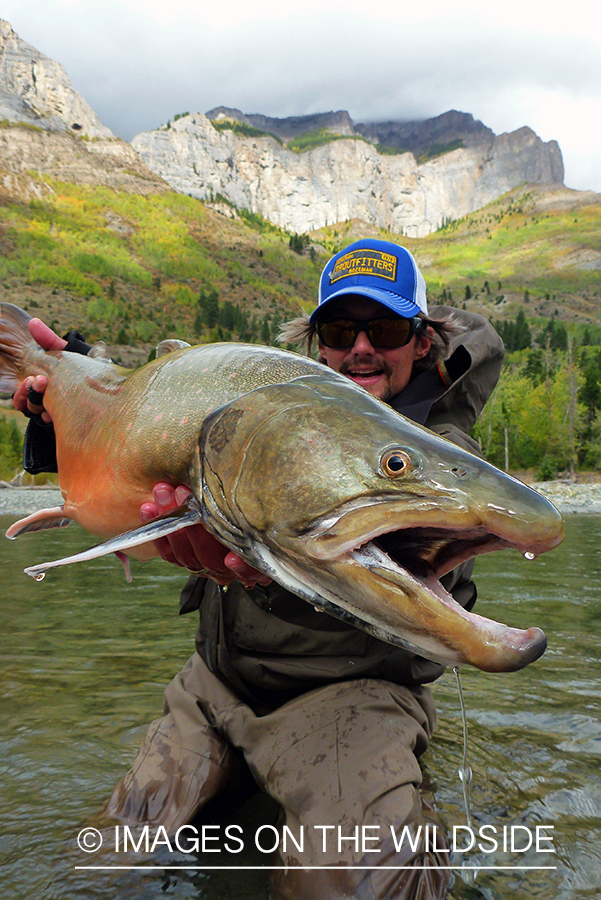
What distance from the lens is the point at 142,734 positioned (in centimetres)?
295

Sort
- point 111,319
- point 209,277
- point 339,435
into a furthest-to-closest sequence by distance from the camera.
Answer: point 209,277 < point 111,319 < point 339,435

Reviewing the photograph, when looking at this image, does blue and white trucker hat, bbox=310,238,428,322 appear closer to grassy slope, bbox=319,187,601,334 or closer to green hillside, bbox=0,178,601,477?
green hillside, bbox=0,178,601,477

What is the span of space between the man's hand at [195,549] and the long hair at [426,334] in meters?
1.48

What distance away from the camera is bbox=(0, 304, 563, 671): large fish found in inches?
48.8

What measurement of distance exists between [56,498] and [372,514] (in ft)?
77.8

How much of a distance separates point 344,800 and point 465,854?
55cm

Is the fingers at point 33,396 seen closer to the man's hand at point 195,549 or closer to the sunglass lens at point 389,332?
the man's hand at point 195,549

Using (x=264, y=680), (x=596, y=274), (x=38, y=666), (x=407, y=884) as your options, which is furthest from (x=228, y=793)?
(x=596, y=274)

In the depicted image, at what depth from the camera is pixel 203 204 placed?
131750mm

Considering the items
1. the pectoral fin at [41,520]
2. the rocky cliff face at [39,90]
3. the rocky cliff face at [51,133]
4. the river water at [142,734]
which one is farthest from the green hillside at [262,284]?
the pectoral fin at [41,520]

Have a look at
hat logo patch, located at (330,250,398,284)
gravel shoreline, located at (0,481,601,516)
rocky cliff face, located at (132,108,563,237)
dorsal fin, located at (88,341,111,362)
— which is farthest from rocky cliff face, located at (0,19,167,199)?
hat logo patch, located at (330,250,398,284)

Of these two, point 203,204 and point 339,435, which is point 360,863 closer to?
point 339,435

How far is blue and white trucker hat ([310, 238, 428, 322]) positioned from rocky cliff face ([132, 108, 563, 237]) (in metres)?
153

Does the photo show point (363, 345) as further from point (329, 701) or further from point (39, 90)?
point (39, 90)
